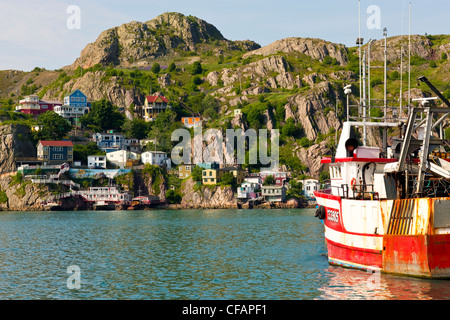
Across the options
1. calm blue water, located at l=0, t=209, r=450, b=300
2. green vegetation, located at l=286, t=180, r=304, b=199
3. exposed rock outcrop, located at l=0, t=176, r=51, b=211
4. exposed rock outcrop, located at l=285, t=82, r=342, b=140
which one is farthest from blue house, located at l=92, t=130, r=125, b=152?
calm blue water, located at l=0, t=209, r=450, b=300

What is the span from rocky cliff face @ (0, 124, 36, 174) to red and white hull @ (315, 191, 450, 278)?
139443 mm

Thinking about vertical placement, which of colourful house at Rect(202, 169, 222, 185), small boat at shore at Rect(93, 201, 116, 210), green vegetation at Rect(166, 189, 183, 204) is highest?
colourful house at Rect(202, 169, 222, 185)

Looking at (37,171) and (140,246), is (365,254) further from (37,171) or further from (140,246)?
(37,171)

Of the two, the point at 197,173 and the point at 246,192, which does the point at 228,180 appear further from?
the point at 197,173

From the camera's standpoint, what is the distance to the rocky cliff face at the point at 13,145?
159 meters

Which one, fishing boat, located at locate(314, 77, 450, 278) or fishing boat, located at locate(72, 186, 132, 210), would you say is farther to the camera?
fishing boat, located at locate(72, 186, 132, 210)

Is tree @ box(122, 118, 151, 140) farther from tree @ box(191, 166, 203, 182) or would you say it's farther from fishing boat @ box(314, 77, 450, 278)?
fishing boat @ box(314, 77, 450, 278)

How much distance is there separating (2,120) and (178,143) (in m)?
59.3

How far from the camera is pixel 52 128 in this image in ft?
569

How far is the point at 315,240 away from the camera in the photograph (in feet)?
205

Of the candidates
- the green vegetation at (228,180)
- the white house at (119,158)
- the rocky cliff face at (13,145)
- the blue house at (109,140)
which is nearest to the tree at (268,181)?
the green vegetation at (228,180)

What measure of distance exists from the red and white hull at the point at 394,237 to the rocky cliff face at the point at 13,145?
457ft

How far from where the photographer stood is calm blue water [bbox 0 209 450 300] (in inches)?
1326

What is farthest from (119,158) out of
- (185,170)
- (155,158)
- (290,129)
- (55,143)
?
(290,129)
